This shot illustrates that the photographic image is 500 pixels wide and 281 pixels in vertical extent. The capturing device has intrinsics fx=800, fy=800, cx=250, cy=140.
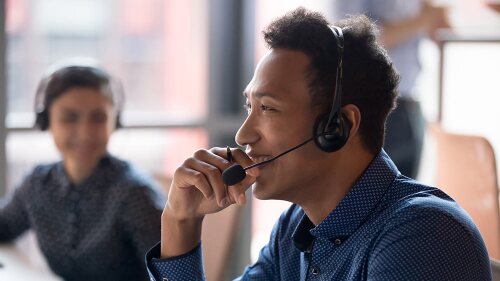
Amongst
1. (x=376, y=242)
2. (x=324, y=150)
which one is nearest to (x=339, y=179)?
(x=324, y=150)

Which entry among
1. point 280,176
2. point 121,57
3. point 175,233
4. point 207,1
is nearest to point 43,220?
point 175,233

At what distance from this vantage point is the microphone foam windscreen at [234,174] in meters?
1.37

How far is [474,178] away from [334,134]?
0.99 metres

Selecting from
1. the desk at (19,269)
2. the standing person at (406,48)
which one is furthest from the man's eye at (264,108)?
the standing person at (406,48)

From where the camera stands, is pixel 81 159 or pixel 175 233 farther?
pixel 81 159

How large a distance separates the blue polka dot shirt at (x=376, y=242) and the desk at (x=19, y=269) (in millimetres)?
484

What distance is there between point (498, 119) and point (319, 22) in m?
1.51

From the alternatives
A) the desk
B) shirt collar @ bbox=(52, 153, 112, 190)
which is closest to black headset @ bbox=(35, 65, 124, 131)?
shirt collar @ bbox=(52, 153, 112, 190)

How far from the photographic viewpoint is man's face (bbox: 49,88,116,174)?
2227mm

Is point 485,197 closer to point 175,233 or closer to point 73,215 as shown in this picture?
point 175,233

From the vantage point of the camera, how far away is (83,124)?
7.35 ft

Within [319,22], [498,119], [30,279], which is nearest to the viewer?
[319,22]

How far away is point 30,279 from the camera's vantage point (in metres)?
1.90

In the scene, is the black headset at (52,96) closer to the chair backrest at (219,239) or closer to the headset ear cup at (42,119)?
the headset ear cup at (42,119)
